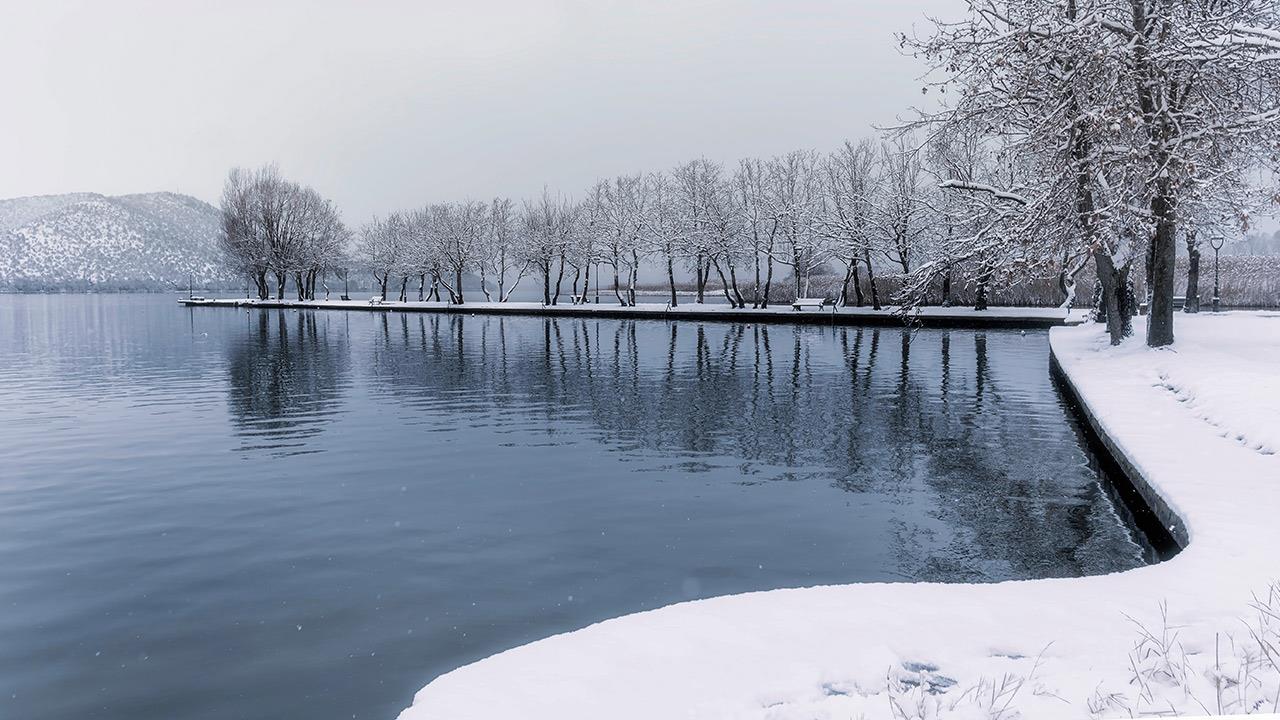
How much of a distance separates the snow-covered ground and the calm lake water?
77.2 inches

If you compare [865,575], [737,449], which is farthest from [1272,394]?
[865,575]

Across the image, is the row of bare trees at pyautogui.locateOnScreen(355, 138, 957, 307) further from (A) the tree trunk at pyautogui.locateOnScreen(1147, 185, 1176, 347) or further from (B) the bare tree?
(A) the tree trunk at pyautogui.locateOnScreen(1147, 185, 1176, 347)

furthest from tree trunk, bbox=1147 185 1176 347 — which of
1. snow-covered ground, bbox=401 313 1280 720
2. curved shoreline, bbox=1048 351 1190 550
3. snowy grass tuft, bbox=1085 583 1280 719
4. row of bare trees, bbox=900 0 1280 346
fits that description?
snowy grass tuft, bbox=1085 583 1280 719

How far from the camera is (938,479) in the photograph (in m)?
15.2

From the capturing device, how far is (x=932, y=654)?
6.13 metres

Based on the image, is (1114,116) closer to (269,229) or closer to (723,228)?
(723,228)

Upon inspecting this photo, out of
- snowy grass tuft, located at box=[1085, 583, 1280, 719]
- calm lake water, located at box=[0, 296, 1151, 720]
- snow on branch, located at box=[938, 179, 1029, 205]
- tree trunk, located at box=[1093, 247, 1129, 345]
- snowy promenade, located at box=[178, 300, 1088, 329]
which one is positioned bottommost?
calm lake water, located at box=[0, 296, 1151, 720]

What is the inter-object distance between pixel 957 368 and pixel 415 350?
83.5 feet

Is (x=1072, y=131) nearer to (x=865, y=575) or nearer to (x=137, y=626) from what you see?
(x=865, y=575)

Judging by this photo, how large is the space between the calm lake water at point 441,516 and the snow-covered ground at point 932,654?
1961 millimetres

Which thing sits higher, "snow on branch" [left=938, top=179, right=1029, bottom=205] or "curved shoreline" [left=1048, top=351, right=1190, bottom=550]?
"snow on branch" [left=938, top=179, right=1029, bottom=205]

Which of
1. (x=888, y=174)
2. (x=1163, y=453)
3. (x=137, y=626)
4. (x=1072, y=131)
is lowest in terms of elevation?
(x=137, y=626)

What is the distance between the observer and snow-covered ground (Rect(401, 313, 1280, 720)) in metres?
5.30

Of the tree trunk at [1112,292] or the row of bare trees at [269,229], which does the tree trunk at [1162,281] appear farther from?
the row of bare trees at [269,229]
